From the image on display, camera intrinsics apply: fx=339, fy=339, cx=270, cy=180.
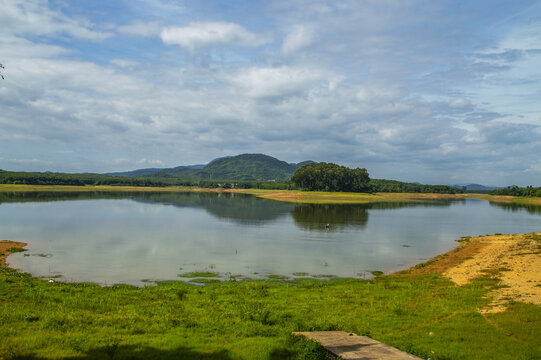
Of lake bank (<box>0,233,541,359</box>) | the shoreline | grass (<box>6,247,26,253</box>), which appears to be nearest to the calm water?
grass (<box>6,247,26,253</box>)

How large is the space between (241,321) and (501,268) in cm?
1914

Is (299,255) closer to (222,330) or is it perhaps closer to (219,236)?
(219,236)

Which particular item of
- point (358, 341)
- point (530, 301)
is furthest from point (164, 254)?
point (530, 301)

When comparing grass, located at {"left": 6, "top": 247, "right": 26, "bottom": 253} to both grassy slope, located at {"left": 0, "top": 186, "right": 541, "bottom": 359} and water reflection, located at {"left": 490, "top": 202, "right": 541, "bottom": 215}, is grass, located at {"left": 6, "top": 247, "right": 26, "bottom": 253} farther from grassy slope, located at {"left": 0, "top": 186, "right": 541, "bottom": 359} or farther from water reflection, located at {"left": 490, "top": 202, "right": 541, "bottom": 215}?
water reflection, located at {"left": 490, "top": 202, "right": 541, "bottom": 215}

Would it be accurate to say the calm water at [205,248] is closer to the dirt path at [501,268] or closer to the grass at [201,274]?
the grass at [201,274]

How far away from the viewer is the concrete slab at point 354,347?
820cm

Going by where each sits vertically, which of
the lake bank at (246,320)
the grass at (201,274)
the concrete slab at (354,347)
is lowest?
the grass at (201,274)

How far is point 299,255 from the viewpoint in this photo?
3103 cm


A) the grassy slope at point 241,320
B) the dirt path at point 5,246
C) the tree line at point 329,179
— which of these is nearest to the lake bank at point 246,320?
the grassy slope at point 241,320

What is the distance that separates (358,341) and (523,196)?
212 meters

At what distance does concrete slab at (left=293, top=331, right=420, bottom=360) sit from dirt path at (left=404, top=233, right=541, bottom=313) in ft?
22.7

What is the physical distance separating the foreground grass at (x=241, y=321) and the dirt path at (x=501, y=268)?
98cm

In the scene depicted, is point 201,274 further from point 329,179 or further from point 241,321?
point 329,179

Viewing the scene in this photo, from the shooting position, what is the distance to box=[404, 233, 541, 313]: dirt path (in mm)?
15023
